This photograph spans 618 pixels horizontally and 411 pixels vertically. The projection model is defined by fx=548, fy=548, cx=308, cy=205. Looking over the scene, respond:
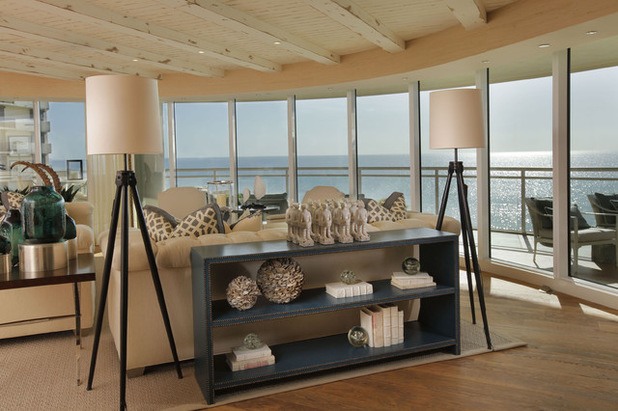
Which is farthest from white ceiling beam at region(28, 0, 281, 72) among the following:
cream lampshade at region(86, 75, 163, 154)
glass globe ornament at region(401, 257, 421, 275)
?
glass globe ornament at region(401, 257, 421, 275)

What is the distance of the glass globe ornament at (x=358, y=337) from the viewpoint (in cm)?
337

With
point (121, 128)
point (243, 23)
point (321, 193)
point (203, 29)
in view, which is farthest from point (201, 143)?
point (121, 128)

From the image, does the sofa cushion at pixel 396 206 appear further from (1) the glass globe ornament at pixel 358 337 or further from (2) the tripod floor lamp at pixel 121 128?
(2) the tripod floor lamp at pixel 121 128

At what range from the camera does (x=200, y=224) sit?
3527 millimetres

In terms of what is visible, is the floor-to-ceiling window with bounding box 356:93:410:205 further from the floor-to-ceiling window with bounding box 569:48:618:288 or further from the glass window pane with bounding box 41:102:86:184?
the glass window pane with bounding box 41:102:86:184

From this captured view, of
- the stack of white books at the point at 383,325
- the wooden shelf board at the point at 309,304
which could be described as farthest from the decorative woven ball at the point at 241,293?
the stack of white books at the point at 383,325

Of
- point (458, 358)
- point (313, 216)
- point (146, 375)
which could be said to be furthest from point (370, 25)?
point (146, 375)

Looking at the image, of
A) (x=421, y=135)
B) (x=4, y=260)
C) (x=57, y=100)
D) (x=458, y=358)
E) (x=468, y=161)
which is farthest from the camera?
(x=57, y=100)

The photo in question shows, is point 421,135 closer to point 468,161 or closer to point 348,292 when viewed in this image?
point 468,161

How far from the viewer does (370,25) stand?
4852mm

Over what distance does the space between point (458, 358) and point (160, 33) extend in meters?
3.88

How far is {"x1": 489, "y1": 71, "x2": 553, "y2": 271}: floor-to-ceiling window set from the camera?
541cm

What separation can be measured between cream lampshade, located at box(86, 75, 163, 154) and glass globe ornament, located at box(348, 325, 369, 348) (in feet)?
5.42

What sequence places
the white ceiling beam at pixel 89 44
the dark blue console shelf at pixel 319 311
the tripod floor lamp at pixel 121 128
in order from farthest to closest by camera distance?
the white ceiling beam at pixel 89 44 < the dark blue console shelf at pixel 319 311 < the tripod floor lamp at pixel 121 128
